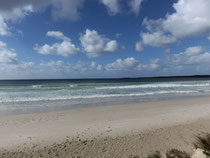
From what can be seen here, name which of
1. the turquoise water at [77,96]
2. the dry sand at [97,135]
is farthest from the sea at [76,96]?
the dry sand at [97,135]

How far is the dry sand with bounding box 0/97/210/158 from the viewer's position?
3959 millimetres

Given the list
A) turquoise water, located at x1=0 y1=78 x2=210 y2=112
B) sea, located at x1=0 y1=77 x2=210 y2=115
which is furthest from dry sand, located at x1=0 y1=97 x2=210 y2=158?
turquoise water, located at x1=0 y1=78 x2=210 y2=112

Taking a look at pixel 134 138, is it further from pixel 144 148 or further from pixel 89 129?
pixel 89 129

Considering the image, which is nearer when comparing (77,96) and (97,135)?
(97,135)

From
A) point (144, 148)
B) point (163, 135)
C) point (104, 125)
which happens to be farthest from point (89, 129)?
point (163, 135)

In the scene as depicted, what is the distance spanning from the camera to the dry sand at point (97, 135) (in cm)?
396

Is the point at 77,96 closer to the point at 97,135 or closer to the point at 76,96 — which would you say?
the point at 76,96

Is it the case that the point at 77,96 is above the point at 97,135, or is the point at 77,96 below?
above

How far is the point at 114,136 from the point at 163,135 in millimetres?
1705

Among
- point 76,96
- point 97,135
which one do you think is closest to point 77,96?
point 76,96

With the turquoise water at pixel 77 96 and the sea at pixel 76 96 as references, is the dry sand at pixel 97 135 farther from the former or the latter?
the turquoise water at pixel 77 96

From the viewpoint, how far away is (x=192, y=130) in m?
5.38

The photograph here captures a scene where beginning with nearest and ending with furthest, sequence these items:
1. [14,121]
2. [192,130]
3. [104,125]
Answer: [192,130] → [104,125] → [14,121]

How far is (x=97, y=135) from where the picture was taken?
16.2ft
